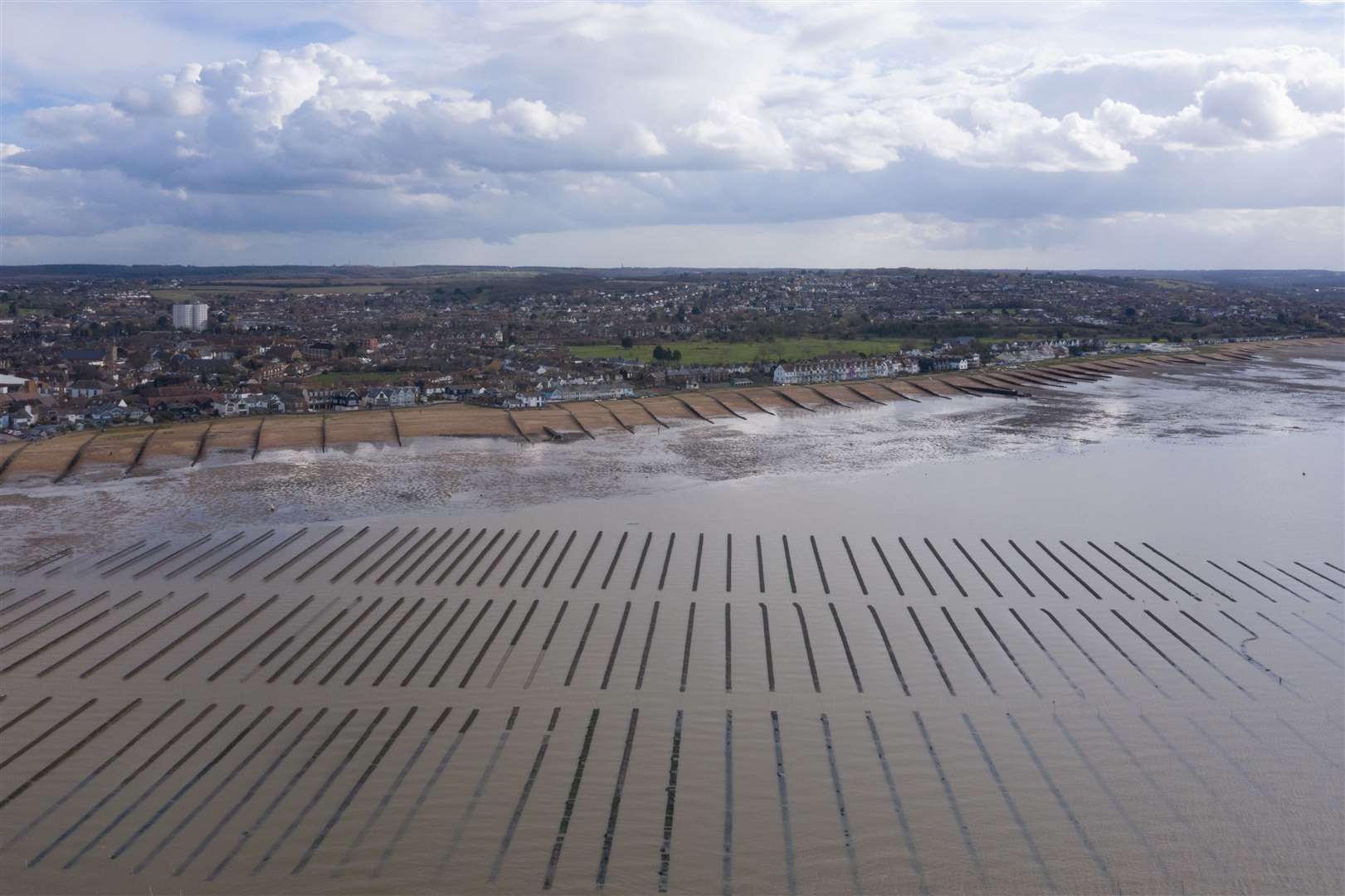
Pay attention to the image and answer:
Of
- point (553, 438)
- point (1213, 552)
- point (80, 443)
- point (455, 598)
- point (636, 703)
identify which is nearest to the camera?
point (636, 703)

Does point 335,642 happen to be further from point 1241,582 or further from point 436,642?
point 1241,582

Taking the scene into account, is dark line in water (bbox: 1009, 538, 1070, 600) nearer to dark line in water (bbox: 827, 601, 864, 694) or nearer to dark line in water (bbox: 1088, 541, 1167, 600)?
dark line in water (bbox: 1088, 541, 1167, 600)

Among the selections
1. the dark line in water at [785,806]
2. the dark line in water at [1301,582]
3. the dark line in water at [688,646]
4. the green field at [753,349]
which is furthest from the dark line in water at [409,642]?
the green field at [753,349]

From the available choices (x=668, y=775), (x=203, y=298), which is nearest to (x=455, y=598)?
(x=668, y=775)

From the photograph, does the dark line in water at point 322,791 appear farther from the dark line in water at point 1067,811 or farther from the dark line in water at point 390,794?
the dark line in water at point 1067,811

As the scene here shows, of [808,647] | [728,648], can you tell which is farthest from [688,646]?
[808,647]

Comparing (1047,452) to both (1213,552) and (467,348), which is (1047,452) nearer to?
(1213,552)
